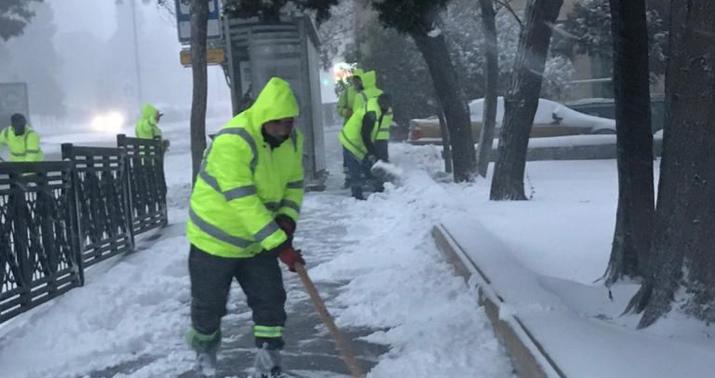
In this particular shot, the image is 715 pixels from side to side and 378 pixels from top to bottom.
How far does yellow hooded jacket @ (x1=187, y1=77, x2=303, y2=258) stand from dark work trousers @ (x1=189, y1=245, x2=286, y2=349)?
0.21 ft

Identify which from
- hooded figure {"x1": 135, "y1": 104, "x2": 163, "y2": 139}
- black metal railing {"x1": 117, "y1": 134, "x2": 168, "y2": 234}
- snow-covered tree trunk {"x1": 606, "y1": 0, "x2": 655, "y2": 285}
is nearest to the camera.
Answer: snow-covered tree trunk {"x1": 606, "y1": 0, "x2": 655, "y2": 285}

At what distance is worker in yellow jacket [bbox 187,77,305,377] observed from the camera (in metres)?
5.13

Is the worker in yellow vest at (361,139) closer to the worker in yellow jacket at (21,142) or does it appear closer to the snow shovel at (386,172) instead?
the snow shovel at (386,172)

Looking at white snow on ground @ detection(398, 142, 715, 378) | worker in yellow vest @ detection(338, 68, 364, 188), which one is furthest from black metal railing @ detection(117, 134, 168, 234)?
worker in yellow vest @ detection(338, 68, 364, 188)

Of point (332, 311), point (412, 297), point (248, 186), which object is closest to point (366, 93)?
point (412, 297)

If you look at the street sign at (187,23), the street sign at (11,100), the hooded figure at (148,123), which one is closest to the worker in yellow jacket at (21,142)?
the street sign at (187,23)

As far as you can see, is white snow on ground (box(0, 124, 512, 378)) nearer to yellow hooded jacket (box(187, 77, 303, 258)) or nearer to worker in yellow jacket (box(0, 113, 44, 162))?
yellow hooded jacket (box(187, 77, 303, 258))

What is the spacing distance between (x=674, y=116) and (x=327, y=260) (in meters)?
5.59

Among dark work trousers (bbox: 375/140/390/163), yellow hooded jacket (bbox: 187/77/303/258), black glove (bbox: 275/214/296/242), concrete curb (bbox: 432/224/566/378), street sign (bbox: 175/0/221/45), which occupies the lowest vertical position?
concrete curb (bbox: 432/224/566/378)

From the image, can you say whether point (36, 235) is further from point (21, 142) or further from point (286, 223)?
point (21, 142)

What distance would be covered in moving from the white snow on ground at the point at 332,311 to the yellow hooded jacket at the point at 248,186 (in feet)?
3.64

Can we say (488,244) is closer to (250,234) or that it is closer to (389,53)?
(250,234)

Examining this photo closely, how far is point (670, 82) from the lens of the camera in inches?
192

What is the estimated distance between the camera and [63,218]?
8.07m
